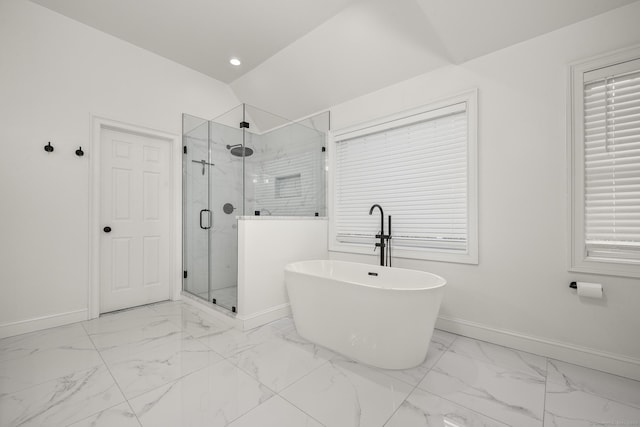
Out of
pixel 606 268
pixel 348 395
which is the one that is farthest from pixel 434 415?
pixel 606 268

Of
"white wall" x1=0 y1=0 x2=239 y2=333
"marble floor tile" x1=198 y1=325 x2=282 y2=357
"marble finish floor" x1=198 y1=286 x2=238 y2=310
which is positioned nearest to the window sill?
"marble floor tile" x1=198 y1=325 x2=282 y2=357

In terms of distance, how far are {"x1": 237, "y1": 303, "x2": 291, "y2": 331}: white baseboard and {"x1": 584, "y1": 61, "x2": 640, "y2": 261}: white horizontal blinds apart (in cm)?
248

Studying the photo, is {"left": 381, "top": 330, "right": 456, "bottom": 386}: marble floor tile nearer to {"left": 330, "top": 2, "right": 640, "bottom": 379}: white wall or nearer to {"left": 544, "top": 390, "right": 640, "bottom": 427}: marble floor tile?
{"left": 330, "top": 2, "right": 640, "bottom": 379}: white wall

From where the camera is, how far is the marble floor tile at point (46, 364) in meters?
1.63

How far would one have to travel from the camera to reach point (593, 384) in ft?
5.37

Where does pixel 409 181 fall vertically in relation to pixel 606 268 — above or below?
above

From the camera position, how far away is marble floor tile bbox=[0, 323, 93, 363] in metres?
1.98

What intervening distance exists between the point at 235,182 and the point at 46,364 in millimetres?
1868

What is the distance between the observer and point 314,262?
9.04ft

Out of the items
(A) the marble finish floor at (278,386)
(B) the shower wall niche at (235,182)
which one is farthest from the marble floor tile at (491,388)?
(B) the shower wall niche at (235,182)

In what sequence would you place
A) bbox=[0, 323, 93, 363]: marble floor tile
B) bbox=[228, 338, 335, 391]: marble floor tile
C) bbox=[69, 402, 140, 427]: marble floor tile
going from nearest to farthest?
bbox=[69, 402, 140, 427]: marble floor tile → bbox=[228, 338, 335, 391]: marble floor tile → bbox=[0, 323, 93, 363]: marble floor tile

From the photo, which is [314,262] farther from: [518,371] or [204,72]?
[204,72]

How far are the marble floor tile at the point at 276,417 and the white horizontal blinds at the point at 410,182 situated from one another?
179cm

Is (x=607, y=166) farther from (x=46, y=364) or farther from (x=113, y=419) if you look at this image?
(x=46, y=364)
